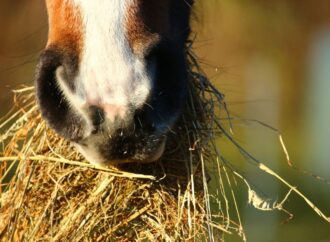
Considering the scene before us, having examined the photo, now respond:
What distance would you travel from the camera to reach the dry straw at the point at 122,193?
2.02 meters

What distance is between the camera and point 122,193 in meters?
2.03

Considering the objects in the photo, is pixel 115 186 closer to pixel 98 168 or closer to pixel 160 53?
pixel 98 168

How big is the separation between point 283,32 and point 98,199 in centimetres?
639

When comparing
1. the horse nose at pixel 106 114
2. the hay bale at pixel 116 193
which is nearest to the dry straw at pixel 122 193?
the hay bale at pixel 116 193

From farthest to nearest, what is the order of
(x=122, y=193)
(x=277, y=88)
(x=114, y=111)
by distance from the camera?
(x=277, y=88)
(x=122, y=193)
(x=114, y=111)

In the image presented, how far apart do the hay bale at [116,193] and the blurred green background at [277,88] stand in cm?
304

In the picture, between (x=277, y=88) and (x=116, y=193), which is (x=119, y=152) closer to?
(x=116, y=193)

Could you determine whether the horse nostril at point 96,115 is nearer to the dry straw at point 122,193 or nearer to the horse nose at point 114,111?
the horse nose at point 114,111

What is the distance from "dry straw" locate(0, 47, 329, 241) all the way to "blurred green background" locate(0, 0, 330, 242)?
3.04m

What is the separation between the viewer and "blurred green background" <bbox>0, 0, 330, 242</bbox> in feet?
21.2

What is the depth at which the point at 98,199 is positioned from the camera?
2.03 m

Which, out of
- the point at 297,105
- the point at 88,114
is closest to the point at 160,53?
the point at 88,114

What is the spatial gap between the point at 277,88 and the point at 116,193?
564cm

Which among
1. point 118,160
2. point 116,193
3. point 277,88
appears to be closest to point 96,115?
point 118,160
